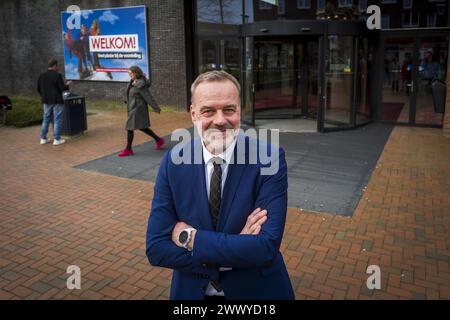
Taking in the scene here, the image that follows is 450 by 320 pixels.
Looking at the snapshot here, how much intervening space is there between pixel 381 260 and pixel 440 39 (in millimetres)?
8068

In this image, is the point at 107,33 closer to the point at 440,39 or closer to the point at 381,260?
the point at 440,39

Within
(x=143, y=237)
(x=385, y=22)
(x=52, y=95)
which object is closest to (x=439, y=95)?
(x=385, y=22)

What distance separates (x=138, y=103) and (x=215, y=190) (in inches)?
265

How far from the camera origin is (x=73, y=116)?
1005 centimetres

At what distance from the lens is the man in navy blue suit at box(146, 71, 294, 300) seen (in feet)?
6.01

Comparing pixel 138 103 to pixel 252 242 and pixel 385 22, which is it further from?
pixel 252 242

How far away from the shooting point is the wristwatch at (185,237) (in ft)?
6.11

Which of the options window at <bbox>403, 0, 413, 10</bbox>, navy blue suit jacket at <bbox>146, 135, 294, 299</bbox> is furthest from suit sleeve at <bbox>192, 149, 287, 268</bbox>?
window at <bbox>403, 0, 413, 10</bbox>

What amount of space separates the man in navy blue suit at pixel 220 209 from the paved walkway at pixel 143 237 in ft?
6.06

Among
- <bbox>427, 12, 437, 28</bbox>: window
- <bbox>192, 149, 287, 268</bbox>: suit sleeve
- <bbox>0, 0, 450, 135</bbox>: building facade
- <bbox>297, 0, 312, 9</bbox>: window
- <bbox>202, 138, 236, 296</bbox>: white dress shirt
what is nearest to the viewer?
<bbox>192, 149, 287, 268</bbox>: suit sleeve

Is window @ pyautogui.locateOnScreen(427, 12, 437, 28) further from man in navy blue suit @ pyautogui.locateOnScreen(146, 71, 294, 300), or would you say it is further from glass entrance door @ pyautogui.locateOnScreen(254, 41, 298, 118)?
man in navy blue suit @ pyautogui.locateOnScreen(146, 71, 294, 300)

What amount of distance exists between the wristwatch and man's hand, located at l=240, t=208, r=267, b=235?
226 mm

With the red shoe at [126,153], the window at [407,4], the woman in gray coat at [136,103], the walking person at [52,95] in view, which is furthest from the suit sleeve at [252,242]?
the window at [407,4]

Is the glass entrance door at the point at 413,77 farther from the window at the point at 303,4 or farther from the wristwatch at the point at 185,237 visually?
the wristwatch at the point at 185,237
